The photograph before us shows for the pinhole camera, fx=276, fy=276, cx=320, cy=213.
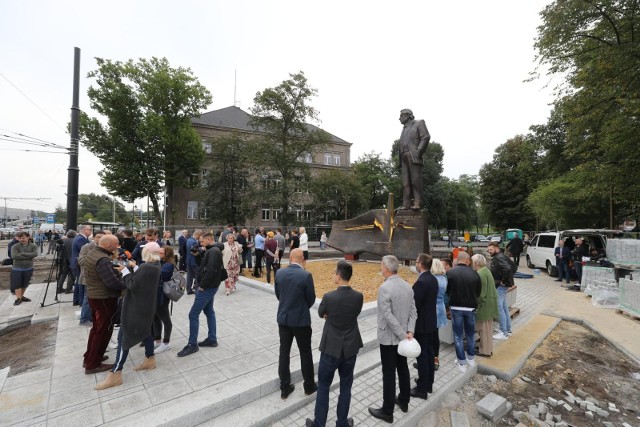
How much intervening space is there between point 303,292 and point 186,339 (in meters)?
3.03

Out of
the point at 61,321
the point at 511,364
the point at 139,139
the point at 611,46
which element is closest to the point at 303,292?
the point at 511,364

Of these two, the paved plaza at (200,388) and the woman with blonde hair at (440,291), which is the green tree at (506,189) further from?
the woman with blonde hair at (440,291)

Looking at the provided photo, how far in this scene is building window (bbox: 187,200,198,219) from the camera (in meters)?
34.1

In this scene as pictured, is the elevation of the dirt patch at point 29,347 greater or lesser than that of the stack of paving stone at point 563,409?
greater

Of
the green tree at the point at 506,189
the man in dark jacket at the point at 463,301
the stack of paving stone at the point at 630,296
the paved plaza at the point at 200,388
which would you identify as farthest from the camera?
the green tree at the point at 506,189

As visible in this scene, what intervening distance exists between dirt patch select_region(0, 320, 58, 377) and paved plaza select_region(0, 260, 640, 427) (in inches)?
8.0

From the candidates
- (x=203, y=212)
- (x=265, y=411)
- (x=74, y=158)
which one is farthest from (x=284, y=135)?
(x=265, y=411)

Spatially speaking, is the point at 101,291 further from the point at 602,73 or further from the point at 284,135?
the point at 284,135

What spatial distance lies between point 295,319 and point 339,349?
691mm

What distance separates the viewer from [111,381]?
11.3ft

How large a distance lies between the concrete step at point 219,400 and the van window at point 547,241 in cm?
1529

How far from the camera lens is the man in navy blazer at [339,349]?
9.48 feet

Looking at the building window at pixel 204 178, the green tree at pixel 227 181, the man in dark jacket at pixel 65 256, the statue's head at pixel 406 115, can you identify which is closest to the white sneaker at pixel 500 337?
the statue's head at pixel 406 115

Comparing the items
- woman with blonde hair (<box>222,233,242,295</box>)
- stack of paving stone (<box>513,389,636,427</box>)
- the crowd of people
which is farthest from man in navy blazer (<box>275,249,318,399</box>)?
woman with blonde hair (<box>222,233,242,295</box>)
